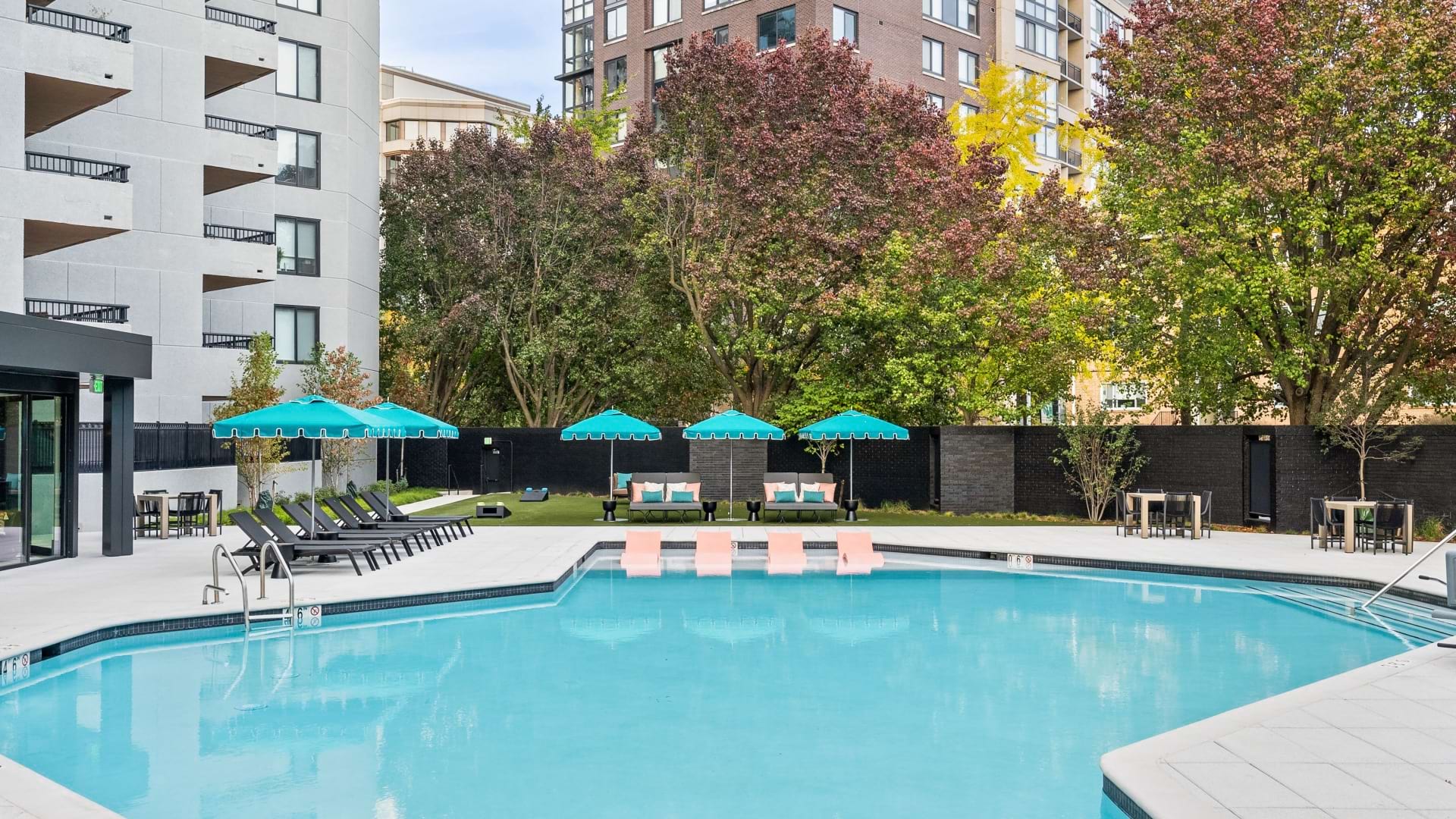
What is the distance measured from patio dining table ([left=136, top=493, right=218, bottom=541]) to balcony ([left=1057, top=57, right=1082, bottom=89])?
1613 inches

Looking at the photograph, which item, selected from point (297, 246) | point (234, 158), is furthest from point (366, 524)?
point (297, 246)

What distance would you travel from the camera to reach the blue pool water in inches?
290

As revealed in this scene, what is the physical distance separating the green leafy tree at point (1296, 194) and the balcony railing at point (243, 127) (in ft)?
68.1

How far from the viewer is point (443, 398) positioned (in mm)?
40656

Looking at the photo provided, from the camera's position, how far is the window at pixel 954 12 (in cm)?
4319

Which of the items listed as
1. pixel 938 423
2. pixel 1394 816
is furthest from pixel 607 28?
pixel 1394 816

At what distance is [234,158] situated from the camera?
27.1 metres

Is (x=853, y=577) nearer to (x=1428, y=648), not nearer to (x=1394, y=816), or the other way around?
(x=1428, y=648)

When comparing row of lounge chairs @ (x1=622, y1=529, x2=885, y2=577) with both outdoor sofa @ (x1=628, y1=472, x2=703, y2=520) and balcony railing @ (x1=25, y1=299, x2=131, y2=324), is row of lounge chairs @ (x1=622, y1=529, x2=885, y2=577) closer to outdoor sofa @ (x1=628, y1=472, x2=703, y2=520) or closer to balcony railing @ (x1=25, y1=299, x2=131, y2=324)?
outdoor sofa @ (x1=628, y1=472, x2=703, y2=520)

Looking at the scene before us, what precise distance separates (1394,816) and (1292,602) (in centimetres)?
1001

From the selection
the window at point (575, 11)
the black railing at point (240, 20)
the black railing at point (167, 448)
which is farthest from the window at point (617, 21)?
the black railing at point (167, 448)

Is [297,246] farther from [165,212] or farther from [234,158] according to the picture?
[165,212]

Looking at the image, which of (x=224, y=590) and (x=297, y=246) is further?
(x=297, y=246)

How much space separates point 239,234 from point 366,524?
1459 centimetres
